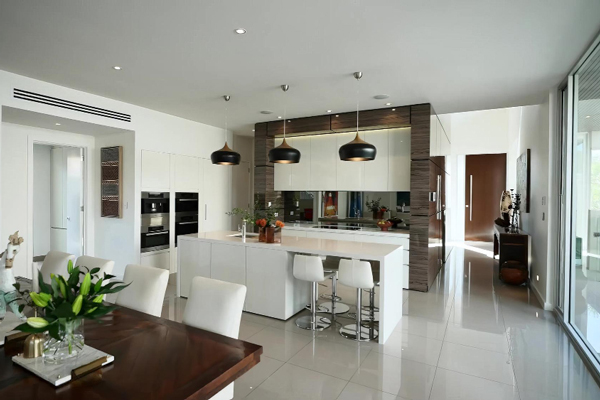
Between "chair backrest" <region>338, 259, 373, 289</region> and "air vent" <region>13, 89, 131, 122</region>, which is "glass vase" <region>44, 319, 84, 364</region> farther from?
"air vent" <region>13, 89, 131, 122</region>

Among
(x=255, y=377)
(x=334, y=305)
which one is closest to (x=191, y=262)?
(x=334, y=305)

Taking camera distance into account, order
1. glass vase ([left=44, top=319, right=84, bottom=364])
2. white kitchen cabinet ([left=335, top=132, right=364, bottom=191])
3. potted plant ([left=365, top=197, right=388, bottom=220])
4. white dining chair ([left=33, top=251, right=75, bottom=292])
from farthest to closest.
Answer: potted plant ([left=365, top=197, right=388, bottom=220])
white kitchen cabinet ([left=335, top=132, right=364, bottom=191])
white dining chair ([left=33, top=251, right=75, bottom=292])
glass vase ([left=44, top=319, right=84, bottom=364])

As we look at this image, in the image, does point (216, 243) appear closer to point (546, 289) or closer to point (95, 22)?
point (95, 22)

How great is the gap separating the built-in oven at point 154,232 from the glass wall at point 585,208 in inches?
225

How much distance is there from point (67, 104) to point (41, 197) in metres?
3.11

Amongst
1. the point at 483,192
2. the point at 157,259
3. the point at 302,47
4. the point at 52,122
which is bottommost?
the point at 157,259

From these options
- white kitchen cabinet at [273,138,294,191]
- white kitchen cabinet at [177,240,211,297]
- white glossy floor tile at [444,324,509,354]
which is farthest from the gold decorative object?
white kitchen cabinet at [273,138,294,191]

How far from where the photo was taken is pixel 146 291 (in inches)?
92.8

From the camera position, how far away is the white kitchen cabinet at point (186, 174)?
6215 millimetres

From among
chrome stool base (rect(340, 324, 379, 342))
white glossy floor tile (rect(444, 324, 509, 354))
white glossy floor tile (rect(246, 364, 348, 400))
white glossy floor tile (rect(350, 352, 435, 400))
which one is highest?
chrome stool base (rect(340, 324, 379, 342))

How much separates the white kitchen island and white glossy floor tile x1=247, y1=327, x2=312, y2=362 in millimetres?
349

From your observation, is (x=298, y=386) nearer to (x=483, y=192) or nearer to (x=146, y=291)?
(x=146, y=291)

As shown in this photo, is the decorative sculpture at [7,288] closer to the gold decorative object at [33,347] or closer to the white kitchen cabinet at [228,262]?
the gold decorative object at [33,347]

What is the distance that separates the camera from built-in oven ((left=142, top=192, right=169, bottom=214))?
5.70 metres
